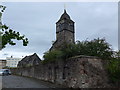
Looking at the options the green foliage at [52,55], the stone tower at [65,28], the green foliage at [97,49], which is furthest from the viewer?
the stone tower at [65,28]

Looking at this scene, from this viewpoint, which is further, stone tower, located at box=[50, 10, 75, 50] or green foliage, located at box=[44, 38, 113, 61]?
→ stone tower, located at box=[50, 10, 75, 50]

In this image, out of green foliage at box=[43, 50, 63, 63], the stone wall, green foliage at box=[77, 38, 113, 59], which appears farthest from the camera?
green foliage at box=[43, 50, 63, 63]

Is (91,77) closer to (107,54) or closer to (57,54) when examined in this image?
(107,54)

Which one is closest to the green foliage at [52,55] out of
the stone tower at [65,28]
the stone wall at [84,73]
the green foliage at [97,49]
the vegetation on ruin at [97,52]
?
the vegetation on ruin at [97,52]

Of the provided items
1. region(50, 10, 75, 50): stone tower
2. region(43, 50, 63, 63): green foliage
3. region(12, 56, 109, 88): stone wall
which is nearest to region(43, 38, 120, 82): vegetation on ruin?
region(43, 50, 63, 63): green foliage

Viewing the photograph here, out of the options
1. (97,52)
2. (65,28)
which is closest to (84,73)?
(97,52)

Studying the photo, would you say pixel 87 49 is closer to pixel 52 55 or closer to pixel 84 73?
pixel 84 73

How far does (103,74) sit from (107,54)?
1.67 metres

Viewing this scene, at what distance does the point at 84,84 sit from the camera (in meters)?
11.5

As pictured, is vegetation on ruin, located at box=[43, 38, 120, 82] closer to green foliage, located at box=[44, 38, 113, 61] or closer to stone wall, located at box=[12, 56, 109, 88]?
green foliage, located at box=[44, 38, 113, 61]

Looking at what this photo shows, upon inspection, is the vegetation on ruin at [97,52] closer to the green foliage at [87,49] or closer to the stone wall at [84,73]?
the green foliage at [87,49]

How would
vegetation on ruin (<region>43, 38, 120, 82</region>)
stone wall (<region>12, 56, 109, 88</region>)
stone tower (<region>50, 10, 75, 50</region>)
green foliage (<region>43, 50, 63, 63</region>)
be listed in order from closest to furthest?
stone wall (<region>12, 56, 109, 88</region>)
vegetation on ruin (<region>43, 38, 120, 82</region>)
green foliage (<region>43, 50, 63, 63</region>)
stone tower (<region>50, 10, 75, 50</region>)

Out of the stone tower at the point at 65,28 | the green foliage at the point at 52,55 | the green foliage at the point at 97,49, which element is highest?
the stone tower at the point at 65,28

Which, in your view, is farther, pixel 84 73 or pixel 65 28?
pixel 65 28
